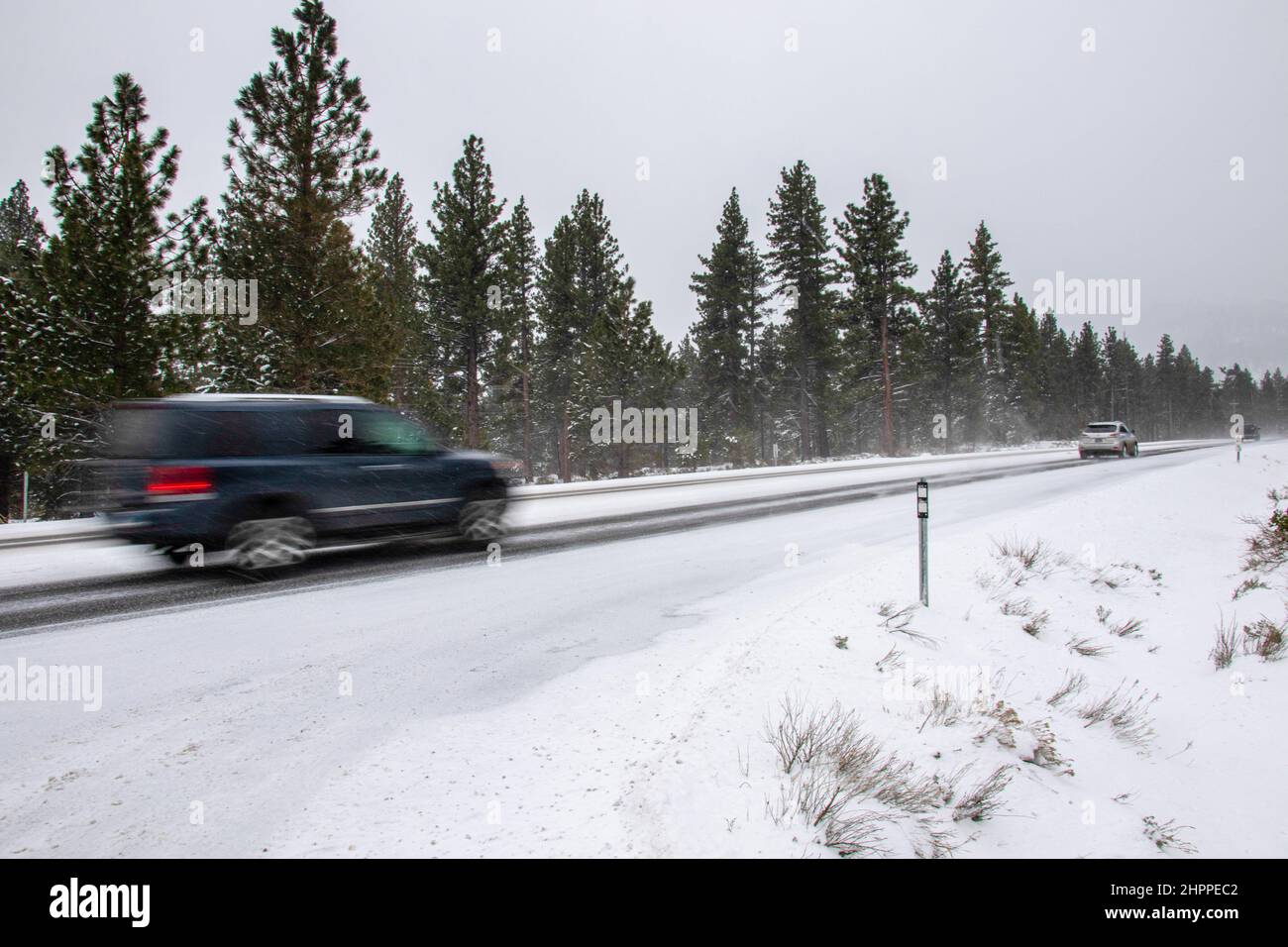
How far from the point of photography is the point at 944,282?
4903 centimetres

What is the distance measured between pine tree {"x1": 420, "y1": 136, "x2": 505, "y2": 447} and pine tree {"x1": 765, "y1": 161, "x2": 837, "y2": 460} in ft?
57.1

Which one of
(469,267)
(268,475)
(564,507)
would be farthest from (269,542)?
(469,267)

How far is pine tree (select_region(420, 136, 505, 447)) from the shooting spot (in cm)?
2947

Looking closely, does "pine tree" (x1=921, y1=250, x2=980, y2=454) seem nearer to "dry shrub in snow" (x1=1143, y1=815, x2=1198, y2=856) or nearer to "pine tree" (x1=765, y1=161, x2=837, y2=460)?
"pine tree" (x1=765, y1=161, x2=837, y2=460)

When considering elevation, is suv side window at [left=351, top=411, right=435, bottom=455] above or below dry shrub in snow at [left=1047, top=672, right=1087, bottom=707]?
above

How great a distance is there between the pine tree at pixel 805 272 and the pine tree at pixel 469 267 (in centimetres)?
1739

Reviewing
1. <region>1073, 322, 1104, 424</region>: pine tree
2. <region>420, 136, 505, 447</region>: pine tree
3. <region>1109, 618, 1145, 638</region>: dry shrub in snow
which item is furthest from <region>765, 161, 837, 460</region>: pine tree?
<region>1073, 322, 1104, 424</region>: pine tree

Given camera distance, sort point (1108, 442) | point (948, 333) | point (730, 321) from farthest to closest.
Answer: point (948, 333) → point (730, 321) → point (1108, 442)

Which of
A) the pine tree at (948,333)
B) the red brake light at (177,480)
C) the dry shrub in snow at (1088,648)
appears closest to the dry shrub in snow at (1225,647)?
the dry shrub in snow at (1088,648)

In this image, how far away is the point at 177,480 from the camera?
20.5 ft

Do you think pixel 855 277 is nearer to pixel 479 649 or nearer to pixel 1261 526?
pixel 1261 526

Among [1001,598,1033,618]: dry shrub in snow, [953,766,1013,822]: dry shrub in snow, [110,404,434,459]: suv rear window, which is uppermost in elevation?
[110,404,434,459]: suv rear window

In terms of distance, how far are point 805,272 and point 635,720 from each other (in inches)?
1531

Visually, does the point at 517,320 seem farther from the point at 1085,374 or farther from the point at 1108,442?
the point at 1085,374
